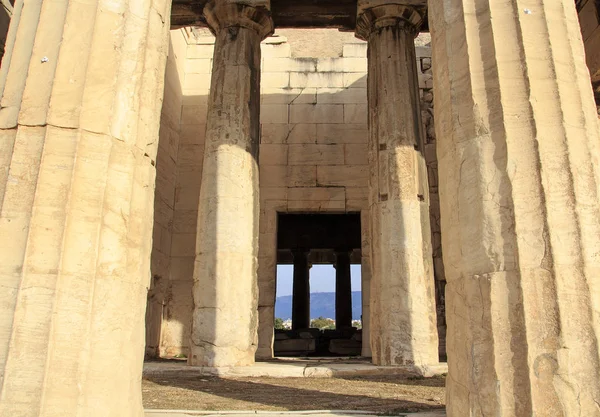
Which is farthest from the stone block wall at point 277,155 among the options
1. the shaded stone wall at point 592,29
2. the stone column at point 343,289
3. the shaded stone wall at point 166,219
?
the stone column at point 343,289

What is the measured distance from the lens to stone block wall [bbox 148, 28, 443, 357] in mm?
12555

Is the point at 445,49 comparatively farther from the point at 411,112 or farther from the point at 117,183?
the point at 411,112

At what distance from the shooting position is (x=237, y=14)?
1077cm

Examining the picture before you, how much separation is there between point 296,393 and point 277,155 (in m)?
7.86

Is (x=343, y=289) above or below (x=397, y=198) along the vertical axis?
below

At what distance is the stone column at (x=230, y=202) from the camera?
9.14 m

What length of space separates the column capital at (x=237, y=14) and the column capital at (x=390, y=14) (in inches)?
77.6

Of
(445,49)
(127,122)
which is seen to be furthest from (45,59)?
(445,49)

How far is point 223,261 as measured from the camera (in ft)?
30.6

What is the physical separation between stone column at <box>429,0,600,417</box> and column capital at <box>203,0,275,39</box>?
6914mm

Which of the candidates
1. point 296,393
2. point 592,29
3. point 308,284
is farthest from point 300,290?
point 296,393

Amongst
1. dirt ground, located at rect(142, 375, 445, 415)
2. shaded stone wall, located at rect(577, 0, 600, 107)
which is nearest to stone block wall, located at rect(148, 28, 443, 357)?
shaded stone wall, located at rect(577, 0, 600, 107)

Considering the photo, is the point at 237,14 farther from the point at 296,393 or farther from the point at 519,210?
the point at 519,210

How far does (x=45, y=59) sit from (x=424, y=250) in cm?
715
